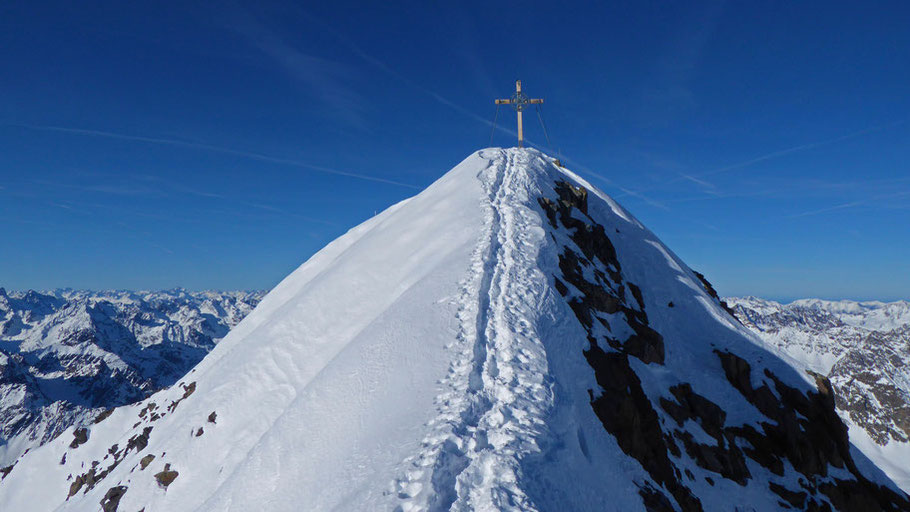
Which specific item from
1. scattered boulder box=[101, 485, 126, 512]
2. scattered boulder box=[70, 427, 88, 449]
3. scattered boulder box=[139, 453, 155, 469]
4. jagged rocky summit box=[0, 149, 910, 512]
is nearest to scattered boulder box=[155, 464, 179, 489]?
jagged rocky summit box=[0, 149, 910, 512]

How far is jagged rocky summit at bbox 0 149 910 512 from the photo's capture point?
10336 millimetres

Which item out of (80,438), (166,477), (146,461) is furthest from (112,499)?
(80,438)

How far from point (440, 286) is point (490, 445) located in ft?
28.0

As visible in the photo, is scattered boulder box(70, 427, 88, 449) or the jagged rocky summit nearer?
the jagged rocky summit

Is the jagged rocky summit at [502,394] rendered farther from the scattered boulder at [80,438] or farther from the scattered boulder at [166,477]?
the scattered boulder at [80,438]

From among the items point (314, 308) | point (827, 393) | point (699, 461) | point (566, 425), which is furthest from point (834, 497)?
point (314, 308)

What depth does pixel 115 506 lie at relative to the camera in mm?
22578

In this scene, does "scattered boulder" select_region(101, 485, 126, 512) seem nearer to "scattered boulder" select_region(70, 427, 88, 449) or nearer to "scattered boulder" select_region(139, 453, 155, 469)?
"scattered boulder" select_region(139, 453, 155, 469)

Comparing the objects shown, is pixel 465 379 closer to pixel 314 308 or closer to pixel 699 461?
pixel 699 461

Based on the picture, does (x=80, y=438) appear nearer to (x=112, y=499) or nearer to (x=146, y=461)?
(x=112, y=499)

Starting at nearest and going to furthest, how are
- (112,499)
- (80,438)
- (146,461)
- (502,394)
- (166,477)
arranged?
(502,394) < (166,477) < (112,499) < (146,461) < (80,438)

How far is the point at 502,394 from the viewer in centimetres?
1151

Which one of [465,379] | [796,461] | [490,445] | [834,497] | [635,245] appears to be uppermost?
[635,245]

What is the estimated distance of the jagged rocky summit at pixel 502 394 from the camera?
10.3m
